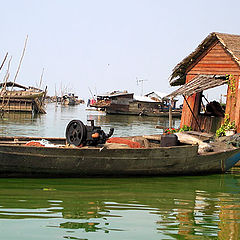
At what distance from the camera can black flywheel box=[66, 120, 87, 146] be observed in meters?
10.3

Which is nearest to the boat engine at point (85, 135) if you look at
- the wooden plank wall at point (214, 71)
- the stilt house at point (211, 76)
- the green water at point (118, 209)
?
the green water at point (118, 209)

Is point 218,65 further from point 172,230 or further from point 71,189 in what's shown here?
point 172,230

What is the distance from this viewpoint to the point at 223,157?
12.1 m

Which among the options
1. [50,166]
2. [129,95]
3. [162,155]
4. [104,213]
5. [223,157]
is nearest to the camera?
[104,213]

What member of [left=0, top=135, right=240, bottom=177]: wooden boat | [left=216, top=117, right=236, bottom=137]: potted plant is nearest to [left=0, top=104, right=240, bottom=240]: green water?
[left=0, top=135, right=240, bottom=177]: wooden boat

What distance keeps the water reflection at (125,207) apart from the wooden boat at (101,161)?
0.93ft

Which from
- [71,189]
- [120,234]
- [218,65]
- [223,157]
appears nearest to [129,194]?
[71,189]

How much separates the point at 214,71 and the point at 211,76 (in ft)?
0.90

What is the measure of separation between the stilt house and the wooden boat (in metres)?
3.97

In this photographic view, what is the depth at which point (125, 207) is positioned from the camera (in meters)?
7.71

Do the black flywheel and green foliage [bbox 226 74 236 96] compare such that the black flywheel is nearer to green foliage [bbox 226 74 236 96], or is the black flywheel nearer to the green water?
the green water

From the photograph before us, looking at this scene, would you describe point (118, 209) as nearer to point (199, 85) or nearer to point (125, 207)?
point (125, 207)

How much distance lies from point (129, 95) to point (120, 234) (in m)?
61.2

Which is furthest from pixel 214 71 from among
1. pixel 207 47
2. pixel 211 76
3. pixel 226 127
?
pixel 226 127
